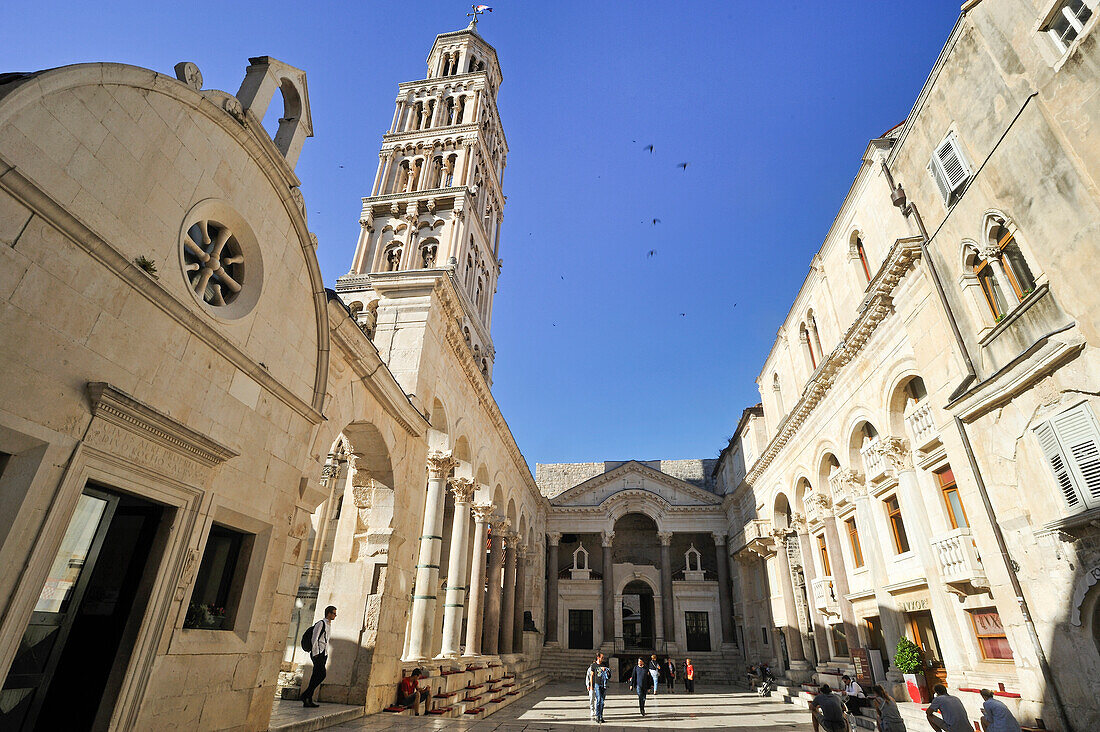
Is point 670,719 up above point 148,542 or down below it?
below

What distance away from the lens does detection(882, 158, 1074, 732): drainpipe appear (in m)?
8.13

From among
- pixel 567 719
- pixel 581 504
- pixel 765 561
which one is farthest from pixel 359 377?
pixel 581 504

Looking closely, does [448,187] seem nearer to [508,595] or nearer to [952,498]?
[508,595]

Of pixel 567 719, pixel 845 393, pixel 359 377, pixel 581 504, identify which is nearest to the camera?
pixel 359 377

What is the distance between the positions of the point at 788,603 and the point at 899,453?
1157 cm

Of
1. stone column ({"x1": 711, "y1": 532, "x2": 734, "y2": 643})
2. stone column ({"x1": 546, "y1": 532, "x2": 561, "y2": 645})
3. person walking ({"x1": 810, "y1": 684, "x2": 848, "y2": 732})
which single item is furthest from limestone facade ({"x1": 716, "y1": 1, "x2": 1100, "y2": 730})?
stone column ({"x1": 546, "y1": 532, "x2": 561, "y2": 645})

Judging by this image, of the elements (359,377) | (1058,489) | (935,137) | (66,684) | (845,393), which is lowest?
(66,684)

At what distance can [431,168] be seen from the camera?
25.7 m

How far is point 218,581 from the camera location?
21.8 ft

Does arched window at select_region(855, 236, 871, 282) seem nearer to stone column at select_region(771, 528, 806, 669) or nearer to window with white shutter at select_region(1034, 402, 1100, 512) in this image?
window with white shutter at select_region(1034, 402, 1100, 512)

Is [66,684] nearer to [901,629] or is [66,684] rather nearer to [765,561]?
[901,629]

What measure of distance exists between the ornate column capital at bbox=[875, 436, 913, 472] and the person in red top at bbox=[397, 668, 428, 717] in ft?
40.4

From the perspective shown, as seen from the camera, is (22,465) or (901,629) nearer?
(22,465)

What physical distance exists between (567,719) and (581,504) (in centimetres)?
2193
